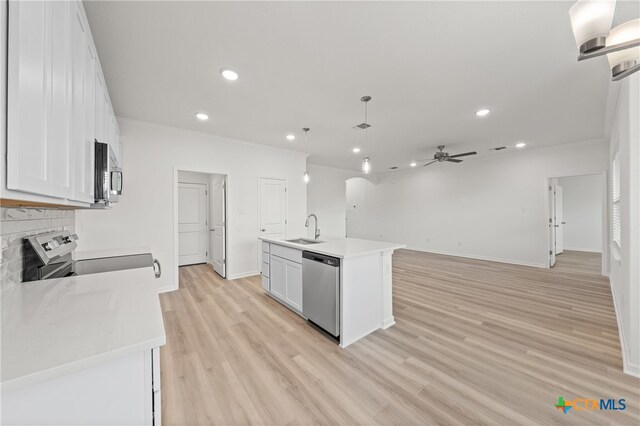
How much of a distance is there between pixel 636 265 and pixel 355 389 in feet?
8.31

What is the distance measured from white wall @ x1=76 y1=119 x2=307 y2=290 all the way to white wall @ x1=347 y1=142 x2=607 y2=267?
501 cm

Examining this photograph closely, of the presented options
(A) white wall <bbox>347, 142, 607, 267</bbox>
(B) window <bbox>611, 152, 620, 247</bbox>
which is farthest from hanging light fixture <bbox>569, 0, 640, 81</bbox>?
(A) white wall <bbox>347, 142, 607, 267</bbox>

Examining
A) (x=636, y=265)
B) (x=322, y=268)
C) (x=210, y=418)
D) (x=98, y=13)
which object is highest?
(x=98, y=13)

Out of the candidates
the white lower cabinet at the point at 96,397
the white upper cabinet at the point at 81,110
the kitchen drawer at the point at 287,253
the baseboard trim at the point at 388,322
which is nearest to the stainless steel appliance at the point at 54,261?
the white upper cabinet at the point at 81,110

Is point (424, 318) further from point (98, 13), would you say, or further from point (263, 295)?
point (98, 13)

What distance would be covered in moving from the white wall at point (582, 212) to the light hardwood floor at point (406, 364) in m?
5.28

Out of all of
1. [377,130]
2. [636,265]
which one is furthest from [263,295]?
[636,265]

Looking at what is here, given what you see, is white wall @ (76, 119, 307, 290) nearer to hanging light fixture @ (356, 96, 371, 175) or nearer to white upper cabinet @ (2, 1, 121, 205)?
hanging light fixture @ (356, 96, 371, 175)

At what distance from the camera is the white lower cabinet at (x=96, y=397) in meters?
0.68

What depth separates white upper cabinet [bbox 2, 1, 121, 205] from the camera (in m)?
0.72

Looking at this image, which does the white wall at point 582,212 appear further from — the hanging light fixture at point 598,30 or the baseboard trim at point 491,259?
the hanging light fixture at point 598,30

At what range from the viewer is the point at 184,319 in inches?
118

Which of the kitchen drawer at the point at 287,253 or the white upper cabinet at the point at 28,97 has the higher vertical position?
the white upper cabinet at the point at 28,97

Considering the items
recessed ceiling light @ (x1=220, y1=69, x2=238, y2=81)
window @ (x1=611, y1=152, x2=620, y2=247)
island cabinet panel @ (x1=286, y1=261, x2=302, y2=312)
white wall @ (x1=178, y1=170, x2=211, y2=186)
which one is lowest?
island cabinet panel @ (x1=286, y1=261, x2=302, y2=312)
